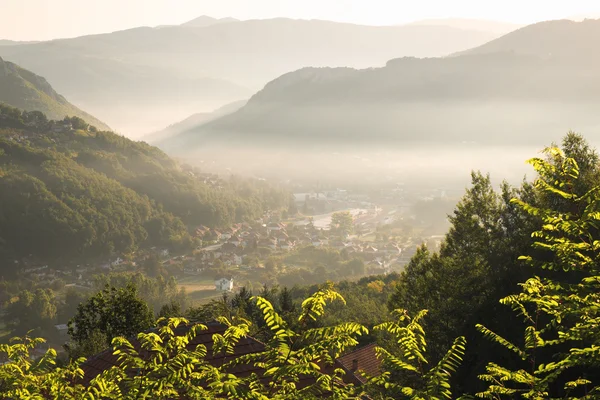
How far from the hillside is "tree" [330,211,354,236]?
32.3m

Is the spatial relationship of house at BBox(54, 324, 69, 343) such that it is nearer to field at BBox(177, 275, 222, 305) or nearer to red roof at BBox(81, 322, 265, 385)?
field at BBox(177, 275, 222, 305)

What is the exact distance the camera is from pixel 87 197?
146 m

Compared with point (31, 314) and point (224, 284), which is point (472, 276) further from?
point (224, 284)

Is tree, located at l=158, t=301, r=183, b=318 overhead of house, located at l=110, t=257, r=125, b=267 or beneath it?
overhead

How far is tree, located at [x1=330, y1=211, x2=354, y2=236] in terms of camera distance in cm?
17938

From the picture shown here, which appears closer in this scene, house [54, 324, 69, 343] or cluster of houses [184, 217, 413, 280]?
house [54, 324, 69, 343]

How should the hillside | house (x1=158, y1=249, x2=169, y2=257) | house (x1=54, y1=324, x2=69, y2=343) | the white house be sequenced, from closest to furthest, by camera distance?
house (x1=54, y1=324, x2=69, y2=343), the white house, the hillside, house (x1=158, y1=249, x2=169, y2=257)

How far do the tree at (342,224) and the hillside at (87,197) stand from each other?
106 ft

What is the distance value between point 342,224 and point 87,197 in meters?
88.3

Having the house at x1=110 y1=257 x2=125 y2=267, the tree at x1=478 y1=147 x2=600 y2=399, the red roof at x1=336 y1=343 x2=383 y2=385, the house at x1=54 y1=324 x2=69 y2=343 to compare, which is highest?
the tree at x1=478 y1=147 x2=600 y2=399

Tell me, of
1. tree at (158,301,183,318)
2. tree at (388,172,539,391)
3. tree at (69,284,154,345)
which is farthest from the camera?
tree at (158,301,183,318)

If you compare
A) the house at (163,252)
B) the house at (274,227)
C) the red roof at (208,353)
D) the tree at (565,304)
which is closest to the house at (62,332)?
the house at (163,252)

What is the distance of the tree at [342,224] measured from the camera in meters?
179

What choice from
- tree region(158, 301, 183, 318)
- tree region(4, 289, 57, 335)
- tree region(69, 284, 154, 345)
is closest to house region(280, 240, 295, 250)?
tree region(4, 289, 57, 335)
